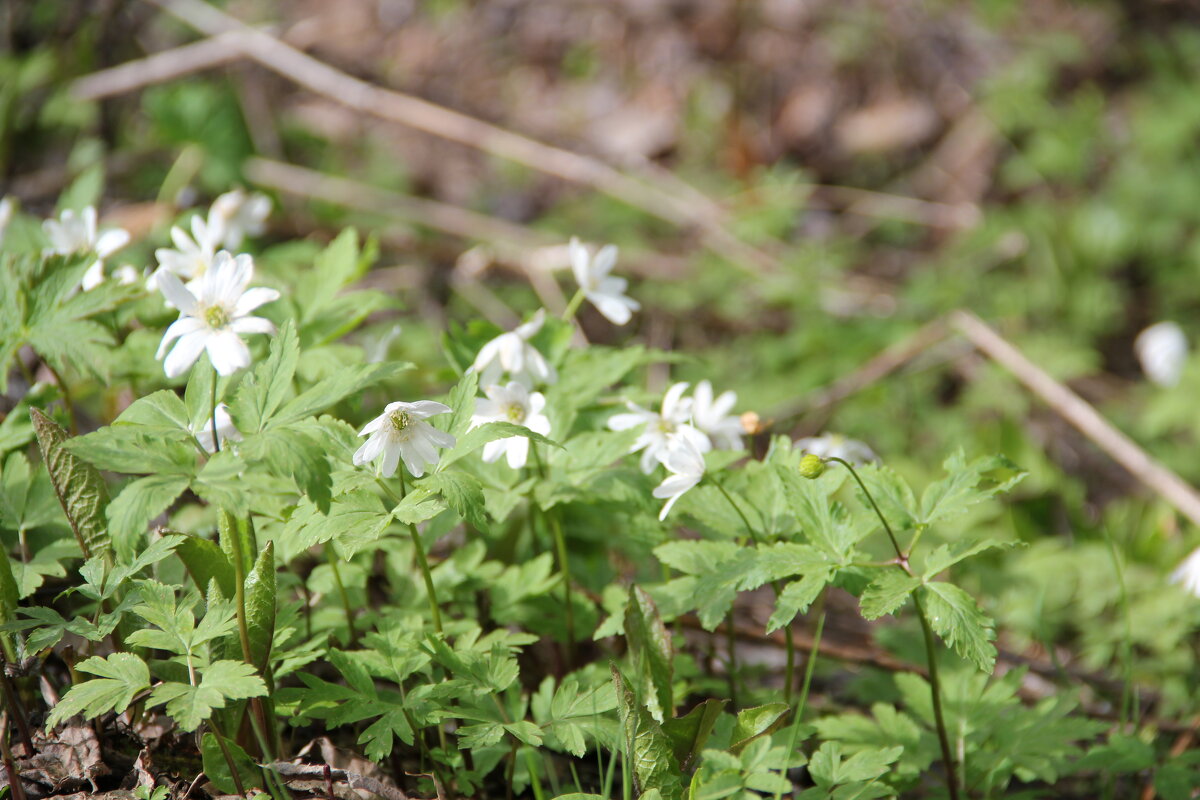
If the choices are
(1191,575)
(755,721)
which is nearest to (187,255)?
(755,721)

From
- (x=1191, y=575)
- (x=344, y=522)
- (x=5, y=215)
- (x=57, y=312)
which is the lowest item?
(x=1191, y=575)

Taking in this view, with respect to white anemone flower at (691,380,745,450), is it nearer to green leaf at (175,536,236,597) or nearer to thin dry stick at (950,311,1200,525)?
green leaf at (175,536,236,597)

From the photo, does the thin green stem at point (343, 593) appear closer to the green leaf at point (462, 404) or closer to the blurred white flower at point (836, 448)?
the green leaf at point (462, 404)

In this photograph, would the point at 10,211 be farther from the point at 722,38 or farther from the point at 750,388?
the point at 722,38

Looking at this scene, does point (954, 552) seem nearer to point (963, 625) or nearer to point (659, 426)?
point (963, 625)

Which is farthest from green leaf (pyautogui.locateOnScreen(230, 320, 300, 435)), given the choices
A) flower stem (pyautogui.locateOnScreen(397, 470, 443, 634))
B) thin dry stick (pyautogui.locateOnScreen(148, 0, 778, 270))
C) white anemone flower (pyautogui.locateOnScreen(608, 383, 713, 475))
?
thin dry stick (pyautogui.locateOnScreen(148, 0, 778, 270))

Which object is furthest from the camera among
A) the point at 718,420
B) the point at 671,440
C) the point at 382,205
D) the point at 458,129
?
the point at 458,129

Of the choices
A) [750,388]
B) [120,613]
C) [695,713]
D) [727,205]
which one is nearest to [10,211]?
[120,613]
